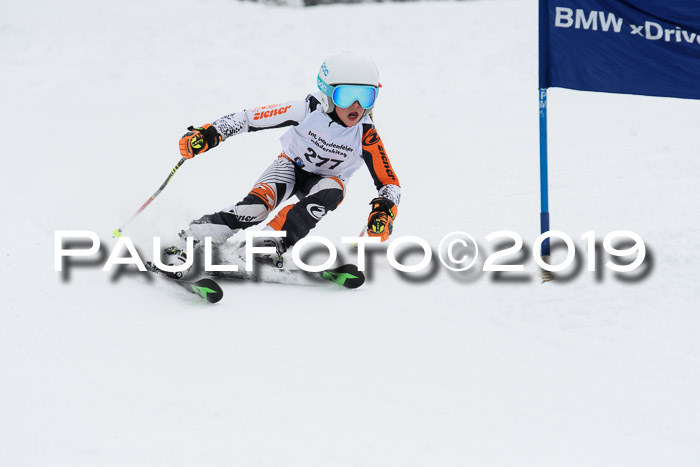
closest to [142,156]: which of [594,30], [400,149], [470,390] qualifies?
[400,149]

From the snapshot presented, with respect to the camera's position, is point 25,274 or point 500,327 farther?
point 25,274

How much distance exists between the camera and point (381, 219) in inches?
201

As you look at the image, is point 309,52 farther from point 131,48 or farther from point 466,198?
point 466,198

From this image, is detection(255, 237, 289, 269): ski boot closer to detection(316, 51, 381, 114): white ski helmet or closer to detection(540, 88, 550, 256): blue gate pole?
detection(316, 51, 381, 114): white ski helmet

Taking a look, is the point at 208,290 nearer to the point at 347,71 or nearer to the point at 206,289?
the point at 206,289

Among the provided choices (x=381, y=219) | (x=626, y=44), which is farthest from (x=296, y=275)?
(x=626, y=44)

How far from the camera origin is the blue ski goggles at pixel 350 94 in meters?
5.09

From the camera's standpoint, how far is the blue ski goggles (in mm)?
5090

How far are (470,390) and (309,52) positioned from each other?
9929 mm

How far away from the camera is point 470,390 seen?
11.5 ft

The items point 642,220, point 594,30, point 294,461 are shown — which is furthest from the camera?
point 642,220

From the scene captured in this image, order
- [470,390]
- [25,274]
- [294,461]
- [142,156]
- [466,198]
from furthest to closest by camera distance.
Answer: [142,156] < [466,198] < [25,274] < [470,390] < [294,461]

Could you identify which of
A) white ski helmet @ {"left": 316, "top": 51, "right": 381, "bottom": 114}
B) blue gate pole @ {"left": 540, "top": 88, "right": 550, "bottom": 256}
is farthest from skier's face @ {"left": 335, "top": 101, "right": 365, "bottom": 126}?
blue gate pole @ {"left": 540, "top": 88, "right": 550, "bottom": 256}

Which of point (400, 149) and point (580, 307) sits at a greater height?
point (400, 149)
